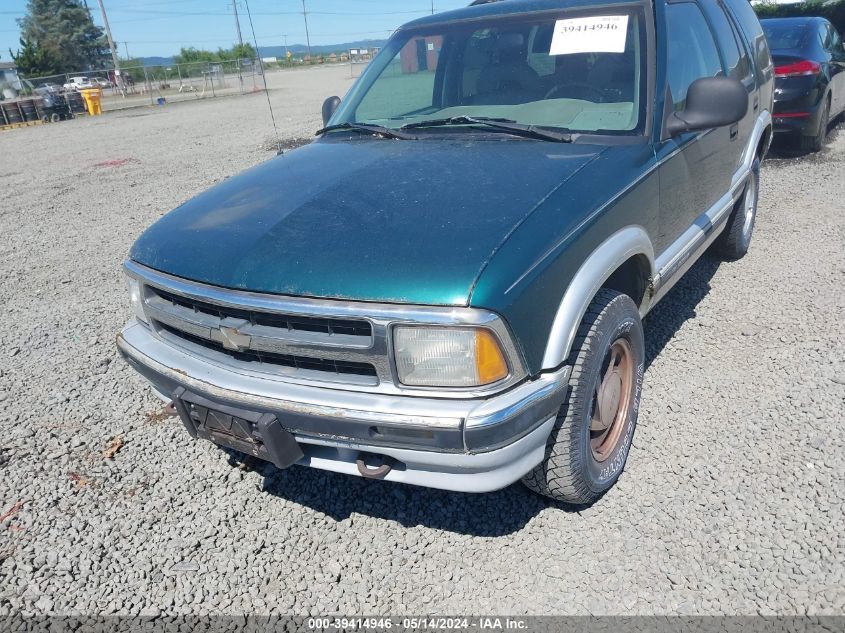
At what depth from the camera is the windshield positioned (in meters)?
2.91

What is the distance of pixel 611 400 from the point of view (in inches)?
102

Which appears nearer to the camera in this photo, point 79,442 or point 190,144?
point 79,442

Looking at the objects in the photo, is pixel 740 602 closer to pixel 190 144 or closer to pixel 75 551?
pixel 75 551

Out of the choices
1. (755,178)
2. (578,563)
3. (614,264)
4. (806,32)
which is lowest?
(578,563)

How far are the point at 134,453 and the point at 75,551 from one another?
63 cm

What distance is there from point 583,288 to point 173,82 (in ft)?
121

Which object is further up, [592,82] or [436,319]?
[592,82]

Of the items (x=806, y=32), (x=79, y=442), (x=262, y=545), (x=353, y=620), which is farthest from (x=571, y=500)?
(x=806, y=32)

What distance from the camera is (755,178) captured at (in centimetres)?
482

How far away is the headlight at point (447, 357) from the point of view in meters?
1.89

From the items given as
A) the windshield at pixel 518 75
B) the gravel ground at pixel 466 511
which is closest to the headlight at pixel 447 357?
the gravel ground at pixel 466 511

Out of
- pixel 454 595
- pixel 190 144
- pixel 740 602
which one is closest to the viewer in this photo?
pixel 740 602

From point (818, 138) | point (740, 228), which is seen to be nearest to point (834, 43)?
point (818, 138)

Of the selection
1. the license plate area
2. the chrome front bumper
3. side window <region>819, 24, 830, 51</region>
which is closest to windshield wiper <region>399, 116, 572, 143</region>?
the chrome front bumper
